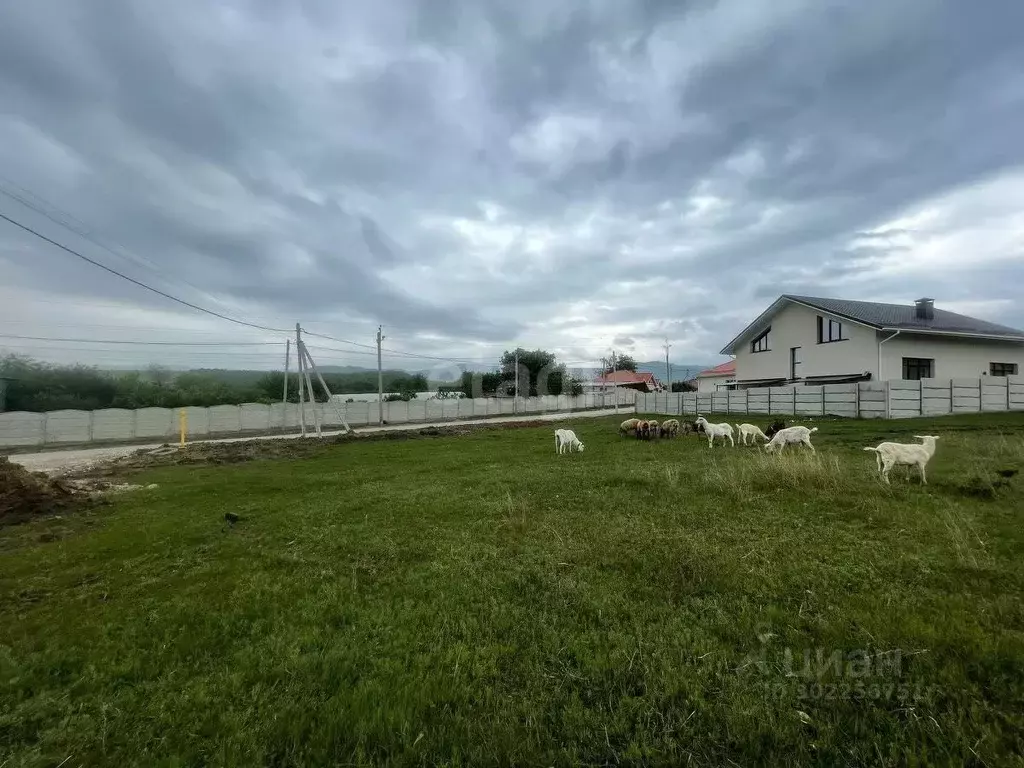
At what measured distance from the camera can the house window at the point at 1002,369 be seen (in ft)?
103

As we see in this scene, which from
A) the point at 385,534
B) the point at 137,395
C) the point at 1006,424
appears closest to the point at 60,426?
the point at 137,395

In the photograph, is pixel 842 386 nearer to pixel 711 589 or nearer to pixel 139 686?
pixel 711 589

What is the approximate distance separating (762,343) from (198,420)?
4214 cm

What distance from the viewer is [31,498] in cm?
985

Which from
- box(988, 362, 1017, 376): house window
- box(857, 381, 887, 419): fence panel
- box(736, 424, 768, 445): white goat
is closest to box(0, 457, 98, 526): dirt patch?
box(736, 424, 768, 445): white goat

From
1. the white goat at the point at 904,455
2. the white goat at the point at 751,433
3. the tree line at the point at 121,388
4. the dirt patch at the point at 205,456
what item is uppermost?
the tree line at the point at 121,388

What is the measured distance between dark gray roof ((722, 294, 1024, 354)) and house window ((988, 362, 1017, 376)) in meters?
1.89

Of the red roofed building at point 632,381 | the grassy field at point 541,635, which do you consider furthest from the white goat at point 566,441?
the red roofed building at point 632,381

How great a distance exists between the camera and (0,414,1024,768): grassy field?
2.57 m

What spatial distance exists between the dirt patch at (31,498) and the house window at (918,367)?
125ft

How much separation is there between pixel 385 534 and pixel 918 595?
236 inches

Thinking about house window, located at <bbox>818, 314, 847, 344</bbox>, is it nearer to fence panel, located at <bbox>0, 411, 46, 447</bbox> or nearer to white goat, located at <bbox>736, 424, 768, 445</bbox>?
white goat, located at <bbox>736, 424, 768, 445</bbox>

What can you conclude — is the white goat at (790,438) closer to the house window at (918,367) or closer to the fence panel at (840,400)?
the fence panel at (840,400)

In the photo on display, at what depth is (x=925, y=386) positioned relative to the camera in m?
24.0
